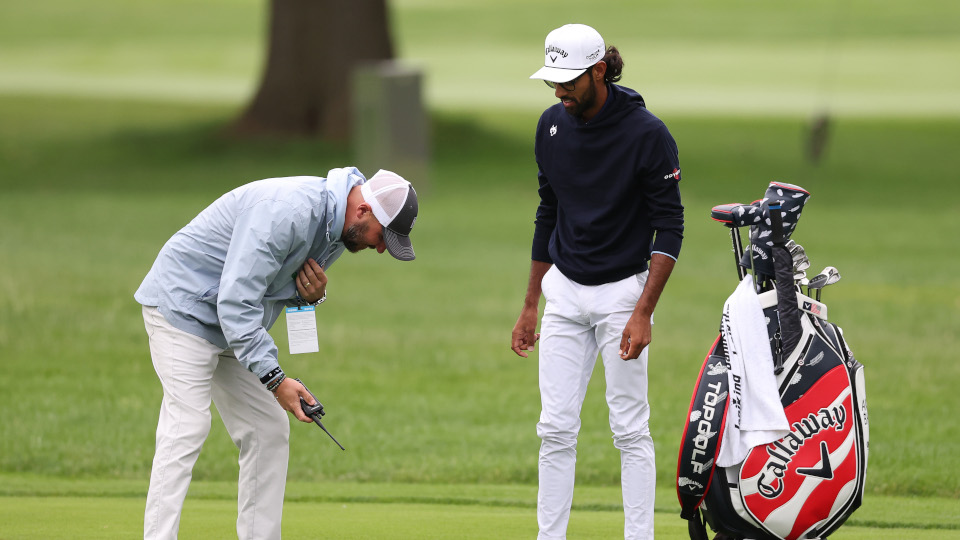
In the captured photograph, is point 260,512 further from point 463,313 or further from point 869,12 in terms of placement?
point 869,12

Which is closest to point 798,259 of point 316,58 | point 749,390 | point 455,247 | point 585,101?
point 749,390

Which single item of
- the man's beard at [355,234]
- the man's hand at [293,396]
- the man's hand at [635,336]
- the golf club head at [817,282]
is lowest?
the man's hand at [293,396]

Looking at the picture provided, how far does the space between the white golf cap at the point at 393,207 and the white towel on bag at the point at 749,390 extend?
1.24 meters

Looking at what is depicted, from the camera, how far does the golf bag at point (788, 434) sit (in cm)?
498

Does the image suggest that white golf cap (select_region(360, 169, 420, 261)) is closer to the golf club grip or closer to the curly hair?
the curly hair

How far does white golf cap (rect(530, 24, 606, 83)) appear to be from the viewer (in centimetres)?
526

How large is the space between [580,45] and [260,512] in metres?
2.23

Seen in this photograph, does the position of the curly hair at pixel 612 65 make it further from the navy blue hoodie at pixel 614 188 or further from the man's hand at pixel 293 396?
the man's hand at pixel 293 396

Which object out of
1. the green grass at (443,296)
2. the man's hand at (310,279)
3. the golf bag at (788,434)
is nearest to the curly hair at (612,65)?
the golf bag at (788,434)

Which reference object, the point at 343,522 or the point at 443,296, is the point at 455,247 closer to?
the point at 443,296

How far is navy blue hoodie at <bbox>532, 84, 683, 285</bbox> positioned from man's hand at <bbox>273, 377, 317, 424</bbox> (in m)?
1.21

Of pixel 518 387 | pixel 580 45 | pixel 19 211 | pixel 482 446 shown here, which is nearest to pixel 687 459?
pixel 580 45

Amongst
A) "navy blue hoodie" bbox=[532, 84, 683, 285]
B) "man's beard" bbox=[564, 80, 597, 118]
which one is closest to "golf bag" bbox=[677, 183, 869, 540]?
"navy blue hoodie" bbox=[532, 84, 683, 285]

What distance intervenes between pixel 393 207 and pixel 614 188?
911 millimetres
